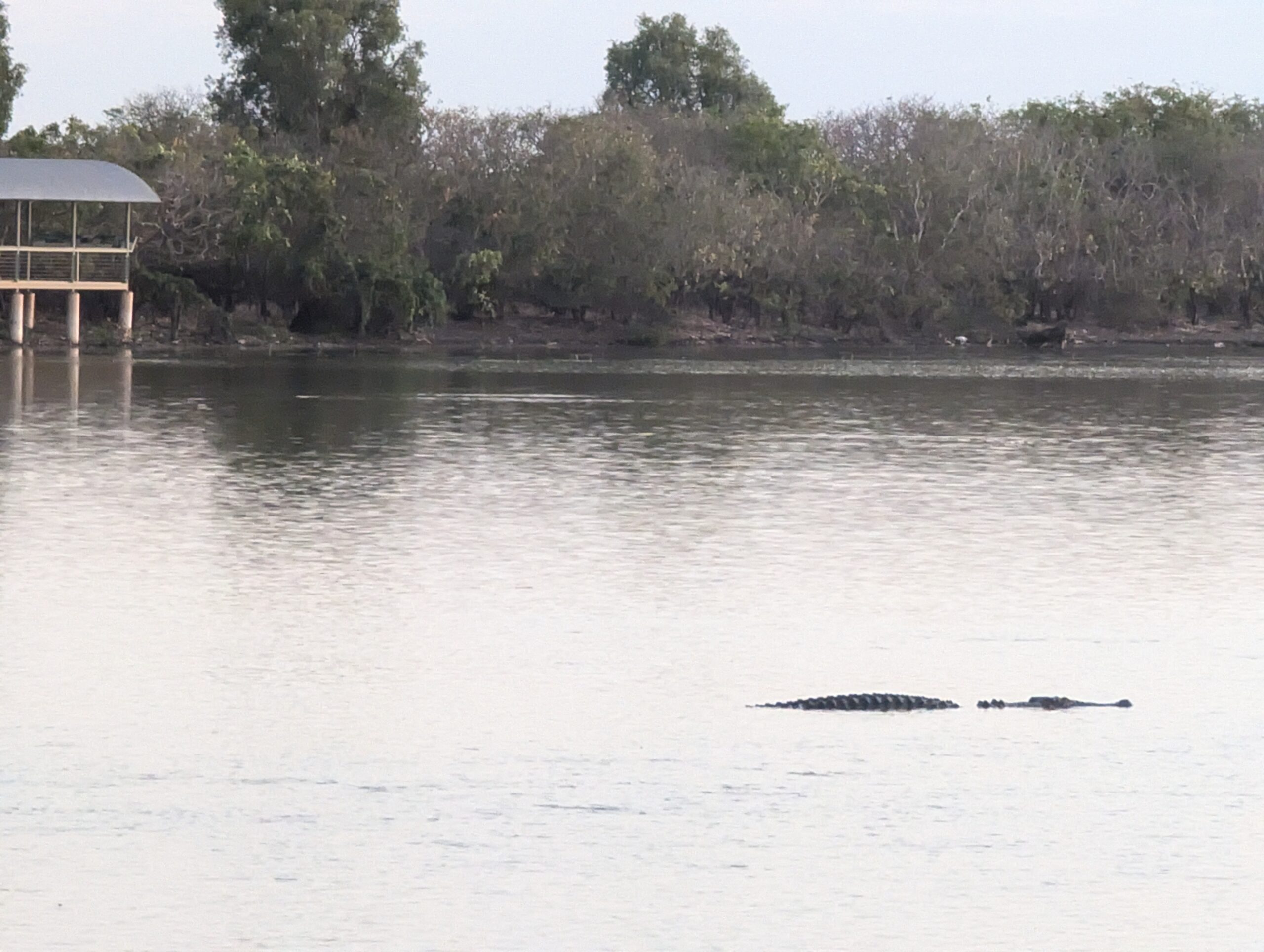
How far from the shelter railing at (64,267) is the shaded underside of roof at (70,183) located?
128 centimetres

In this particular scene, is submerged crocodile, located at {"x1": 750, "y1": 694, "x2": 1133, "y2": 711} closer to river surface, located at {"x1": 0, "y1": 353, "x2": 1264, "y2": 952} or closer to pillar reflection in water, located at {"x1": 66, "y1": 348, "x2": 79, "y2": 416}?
river surface, located at {"x1": 0, "y1": 353, "x2": 1264, "y2": 952}

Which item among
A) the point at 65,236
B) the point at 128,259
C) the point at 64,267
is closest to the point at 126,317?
the point at 128,259

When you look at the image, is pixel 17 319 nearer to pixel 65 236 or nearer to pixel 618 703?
pixel 65 236

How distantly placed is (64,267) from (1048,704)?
5199 centimetres

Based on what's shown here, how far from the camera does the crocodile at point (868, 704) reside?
13.6 meters

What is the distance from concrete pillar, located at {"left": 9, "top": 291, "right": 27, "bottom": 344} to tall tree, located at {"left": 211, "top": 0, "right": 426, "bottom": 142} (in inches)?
582

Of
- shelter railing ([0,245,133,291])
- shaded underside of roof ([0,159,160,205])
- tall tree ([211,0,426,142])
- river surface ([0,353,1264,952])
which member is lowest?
river surface ([0,353,1264,952])

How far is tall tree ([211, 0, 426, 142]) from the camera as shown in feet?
239

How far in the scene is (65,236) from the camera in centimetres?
6512

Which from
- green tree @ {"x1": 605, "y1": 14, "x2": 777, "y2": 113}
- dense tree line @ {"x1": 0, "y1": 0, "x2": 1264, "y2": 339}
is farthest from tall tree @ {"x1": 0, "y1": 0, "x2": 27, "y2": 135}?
green tree @ {"x1": 605, "y1": 14, "x2": 777, "y2": 113}

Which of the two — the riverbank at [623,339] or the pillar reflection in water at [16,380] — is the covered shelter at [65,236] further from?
the pillar reflection in water at [16,380]

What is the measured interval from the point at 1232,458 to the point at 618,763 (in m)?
20.2

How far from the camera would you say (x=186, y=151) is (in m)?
67.4

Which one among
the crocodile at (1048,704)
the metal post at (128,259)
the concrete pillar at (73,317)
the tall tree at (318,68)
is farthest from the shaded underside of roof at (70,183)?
the crocodile at (1048,704)
